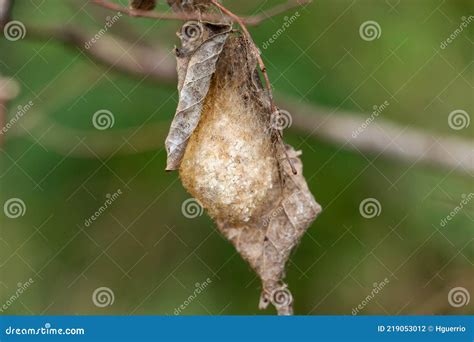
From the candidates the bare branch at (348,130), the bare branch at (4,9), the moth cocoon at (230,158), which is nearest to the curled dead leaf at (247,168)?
the moth cocoon at (230,158)

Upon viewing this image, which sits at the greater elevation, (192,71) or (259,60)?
(259,60)

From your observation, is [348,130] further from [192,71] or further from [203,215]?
[192,71]

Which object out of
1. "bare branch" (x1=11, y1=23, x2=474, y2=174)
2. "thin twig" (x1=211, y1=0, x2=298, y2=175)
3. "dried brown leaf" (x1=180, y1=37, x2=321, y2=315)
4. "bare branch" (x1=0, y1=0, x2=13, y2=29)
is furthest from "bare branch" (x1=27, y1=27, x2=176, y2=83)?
"thin twig" (x1=211, y1=0, x2=298, y2=175)

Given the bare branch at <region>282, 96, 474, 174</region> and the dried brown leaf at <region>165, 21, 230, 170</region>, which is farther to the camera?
the bare branch at <region>282, 96, 474, 174</region>

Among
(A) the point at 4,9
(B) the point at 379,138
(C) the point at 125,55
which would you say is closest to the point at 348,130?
(B) the point at 379,138

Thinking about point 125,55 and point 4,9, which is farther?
point 125,55

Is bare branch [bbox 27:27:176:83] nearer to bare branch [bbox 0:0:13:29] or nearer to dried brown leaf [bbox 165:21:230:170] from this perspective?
bare branch [bbox 0:0:13:29]

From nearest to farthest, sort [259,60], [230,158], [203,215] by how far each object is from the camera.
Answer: [259,60] → [230,158] → [203,215]

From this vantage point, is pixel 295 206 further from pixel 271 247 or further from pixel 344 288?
pixel 344 288

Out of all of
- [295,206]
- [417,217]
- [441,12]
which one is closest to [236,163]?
[295,206]
